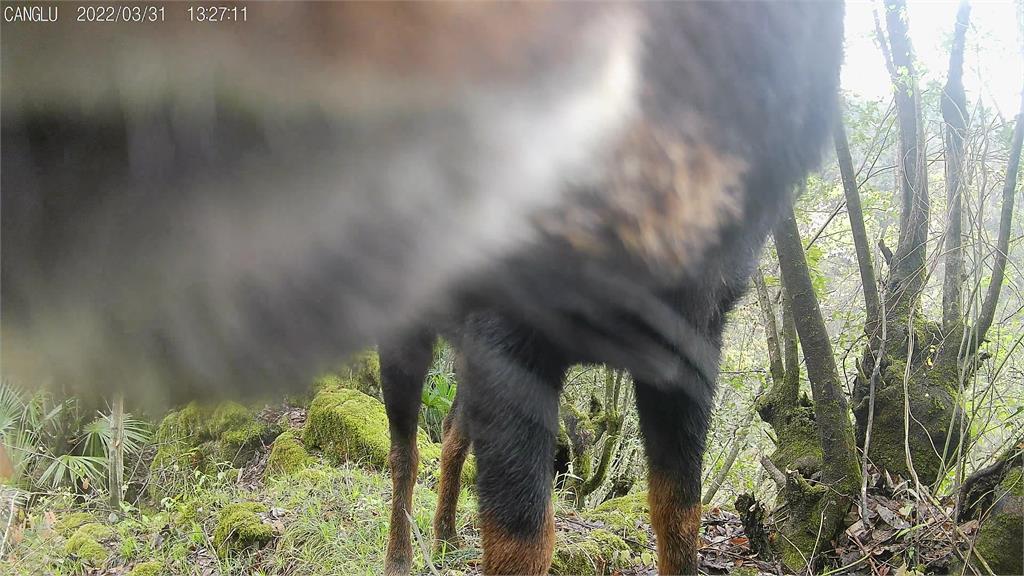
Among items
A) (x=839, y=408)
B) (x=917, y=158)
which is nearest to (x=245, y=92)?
(x=839, y=408)

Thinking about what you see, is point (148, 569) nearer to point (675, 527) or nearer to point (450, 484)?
point (450, 484)

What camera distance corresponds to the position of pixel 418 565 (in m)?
3.80

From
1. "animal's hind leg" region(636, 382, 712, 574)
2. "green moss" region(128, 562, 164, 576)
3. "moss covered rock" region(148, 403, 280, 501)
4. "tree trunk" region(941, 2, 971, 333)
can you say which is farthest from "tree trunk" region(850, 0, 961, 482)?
"moss covered rock" region(148, 403, 280, 501)

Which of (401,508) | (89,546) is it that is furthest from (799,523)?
(89,546)

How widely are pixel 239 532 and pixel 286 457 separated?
69.3 inches

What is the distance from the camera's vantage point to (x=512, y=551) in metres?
1.98

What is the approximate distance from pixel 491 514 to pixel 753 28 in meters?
1.54

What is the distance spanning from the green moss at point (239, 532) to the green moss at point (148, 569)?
1.08 feet

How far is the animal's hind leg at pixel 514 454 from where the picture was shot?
1.90 metres

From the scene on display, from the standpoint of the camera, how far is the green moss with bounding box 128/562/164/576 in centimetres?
394

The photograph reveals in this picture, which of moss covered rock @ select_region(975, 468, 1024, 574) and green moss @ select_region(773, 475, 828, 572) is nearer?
moss covered rock @ select_region(975, 468, 1024, 574)

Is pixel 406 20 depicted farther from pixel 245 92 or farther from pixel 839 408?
pixel 839 408

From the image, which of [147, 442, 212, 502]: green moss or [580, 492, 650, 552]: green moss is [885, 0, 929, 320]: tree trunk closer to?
[580, 492, 650, 552]: green moss

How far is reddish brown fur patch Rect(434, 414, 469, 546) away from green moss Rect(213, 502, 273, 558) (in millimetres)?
1105
